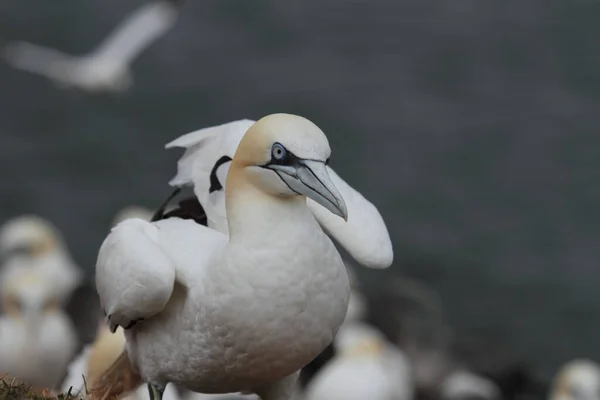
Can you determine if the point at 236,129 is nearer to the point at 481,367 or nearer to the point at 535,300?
the point at 481,367

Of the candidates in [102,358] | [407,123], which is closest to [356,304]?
[407,123]

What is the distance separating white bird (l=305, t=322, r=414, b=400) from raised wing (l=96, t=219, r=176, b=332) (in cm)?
641

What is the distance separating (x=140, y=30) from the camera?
19203 millimetres

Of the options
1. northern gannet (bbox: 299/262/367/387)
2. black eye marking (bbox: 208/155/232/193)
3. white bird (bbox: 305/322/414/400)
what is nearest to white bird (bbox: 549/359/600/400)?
white bird (bbox: 305/322/414/400)

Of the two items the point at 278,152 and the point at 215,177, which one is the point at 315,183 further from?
the point at 215,177

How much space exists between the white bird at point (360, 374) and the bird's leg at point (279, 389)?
242 inches

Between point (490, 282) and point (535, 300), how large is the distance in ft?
2.09

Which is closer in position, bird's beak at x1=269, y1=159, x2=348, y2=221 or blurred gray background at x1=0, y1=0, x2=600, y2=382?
bird's beak at x1=269, y1=159, x2=348, y2=221

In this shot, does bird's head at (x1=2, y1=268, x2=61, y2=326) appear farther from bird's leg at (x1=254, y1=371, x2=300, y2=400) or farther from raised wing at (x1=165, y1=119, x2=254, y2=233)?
bird's leg at (x1=254, y1=371, x2=300, y2=400)

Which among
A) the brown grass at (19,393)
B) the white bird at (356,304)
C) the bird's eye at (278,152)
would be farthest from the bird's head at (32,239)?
the bird's eye at (278,152)

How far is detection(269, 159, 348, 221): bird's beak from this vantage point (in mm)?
5773

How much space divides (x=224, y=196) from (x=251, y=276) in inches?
46.5

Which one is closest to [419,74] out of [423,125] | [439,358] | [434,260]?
[423,125]

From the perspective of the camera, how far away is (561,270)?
19.4m
